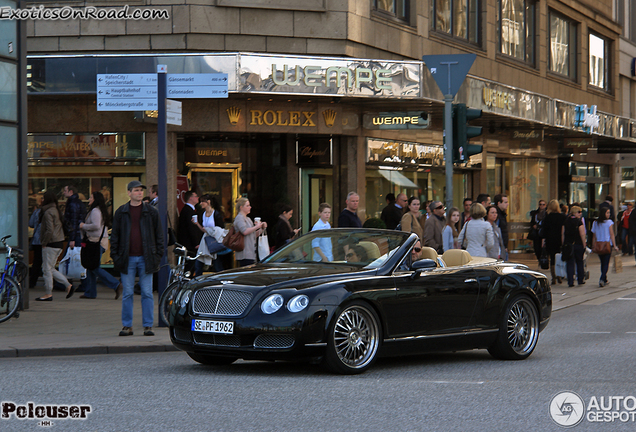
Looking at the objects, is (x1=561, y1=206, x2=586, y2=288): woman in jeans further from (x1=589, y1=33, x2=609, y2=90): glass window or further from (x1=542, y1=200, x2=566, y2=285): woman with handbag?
(x1=589, y1=33, x2=609, y2=90): glass window

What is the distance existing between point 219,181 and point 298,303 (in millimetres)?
11235

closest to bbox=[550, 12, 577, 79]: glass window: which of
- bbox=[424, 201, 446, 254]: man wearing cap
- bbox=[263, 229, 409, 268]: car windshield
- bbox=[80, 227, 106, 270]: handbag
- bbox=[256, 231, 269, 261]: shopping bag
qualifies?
bbox=[424, 201, 446, 254]: man wearing cap

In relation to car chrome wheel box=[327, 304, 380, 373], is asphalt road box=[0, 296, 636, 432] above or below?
below

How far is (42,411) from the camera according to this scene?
246 inches

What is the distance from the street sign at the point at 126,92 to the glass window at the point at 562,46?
793 inches

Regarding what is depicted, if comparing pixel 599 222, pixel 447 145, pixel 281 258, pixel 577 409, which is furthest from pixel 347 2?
pixel 577 409

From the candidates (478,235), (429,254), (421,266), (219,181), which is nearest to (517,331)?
(429,254)

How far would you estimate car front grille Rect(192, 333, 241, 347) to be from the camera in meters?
7.76

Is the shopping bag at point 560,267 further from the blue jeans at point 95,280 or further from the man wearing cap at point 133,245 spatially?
the man wearing cap at point 133,245

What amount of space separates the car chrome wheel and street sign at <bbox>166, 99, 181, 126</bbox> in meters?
4.50

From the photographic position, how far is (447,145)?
12.9m

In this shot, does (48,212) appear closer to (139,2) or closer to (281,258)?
(139,2)

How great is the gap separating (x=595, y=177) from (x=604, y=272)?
15.7 metres

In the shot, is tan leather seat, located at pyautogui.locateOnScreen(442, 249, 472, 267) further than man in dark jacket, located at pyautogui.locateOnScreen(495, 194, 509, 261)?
No
